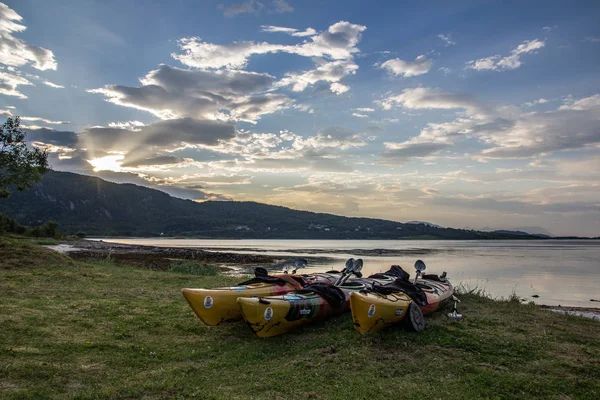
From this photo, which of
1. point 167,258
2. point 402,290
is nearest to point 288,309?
point 402,290

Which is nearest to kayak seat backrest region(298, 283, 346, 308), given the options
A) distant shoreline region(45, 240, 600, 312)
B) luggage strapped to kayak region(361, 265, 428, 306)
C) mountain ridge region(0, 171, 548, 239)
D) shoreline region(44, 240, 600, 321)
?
luggage strapped to kayak region(361, 265, 428, 306)

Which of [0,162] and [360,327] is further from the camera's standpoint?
[0,162]

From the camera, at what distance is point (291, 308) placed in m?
9.39

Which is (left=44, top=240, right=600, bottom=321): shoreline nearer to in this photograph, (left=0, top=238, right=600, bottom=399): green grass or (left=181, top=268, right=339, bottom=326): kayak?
(left=0, top=238, right=600, bottom=399): green grass

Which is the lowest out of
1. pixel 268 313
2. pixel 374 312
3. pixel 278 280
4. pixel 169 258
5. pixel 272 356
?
pixel 169 258

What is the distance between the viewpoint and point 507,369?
24.5ft

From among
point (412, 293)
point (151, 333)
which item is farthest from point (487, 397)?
point (151, 333)

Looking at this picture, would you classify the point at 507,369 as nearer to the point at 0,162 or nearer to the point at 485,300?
the point at 485,300

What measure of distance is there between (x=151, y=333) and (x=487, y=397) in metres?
7.20

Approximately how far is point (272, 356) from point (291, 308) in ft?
4.32

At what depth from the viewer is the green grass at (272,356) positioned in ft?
21.2

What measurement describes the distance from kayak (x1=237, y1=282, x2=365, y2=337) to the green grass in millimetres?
268

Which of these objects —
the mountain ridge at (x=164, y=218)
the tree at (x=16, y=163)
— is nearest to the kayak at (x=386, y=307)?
the tree at (x=16, y=163)

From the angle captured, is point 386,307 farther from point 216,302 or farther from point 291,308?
point 216,302
